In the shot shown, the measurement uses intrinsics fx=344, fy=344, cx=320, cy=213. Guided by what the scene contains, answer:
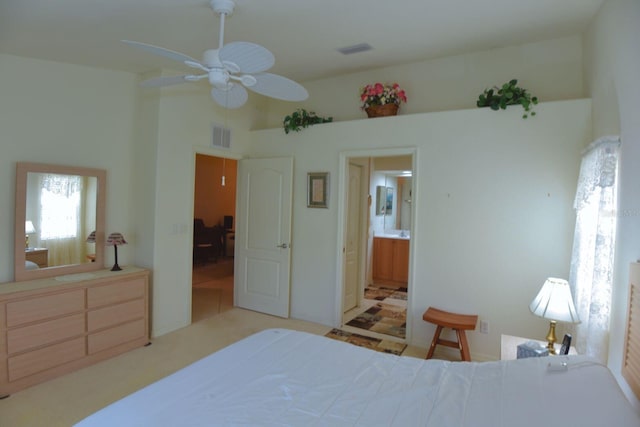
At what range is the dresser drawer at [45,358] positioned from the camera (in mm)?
2545

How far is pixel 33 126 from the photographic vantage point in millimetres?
2961

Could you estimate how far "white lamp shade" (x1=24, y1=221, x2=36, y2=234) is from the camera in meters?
2.90

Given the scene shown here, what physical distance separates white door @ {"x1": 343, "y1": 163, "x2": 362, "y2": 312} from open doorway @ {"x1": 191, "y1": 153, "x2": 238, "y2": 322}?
2.06m

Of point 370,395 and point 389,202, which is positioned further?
point 389,202

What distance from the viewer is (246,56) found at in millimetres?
1778

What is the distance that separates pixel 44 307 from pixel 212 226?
5.60m

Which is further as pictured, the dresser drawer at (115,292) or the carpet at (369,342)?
the carpet at (369,342)

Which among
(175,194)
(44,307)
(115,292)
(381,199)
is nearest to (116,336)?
(115,292)

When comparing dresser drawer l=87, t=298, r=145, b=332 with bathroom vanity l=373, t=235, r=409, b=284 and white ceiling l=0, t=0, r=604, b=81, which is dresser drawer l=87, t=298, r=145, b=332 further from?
bathroom vanity l=373, t=235, r=409, b=284

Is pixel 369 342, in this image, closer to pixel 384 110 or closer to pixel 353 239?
pixel 353 239

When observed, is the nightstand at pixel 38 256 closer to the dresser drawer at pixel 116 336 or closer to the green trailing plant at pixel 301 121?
the dresser drawer at pixel 116 336

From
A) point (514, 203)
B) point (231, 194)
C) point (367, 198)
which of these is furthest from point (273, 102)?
point (231, 194)

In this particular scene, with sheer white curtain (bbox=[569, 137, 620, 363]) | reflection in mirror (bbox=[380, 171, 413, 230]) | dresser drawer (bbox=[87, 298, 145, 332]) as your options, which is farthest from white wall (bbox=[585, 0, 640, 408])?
reflection in mirror (bbox=[380, 171, 413, 230])

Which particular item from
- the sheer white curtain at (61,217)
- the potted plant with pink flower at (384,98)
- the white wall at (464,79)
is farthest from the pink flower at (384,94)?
the sheer white curtain at (61,217)
